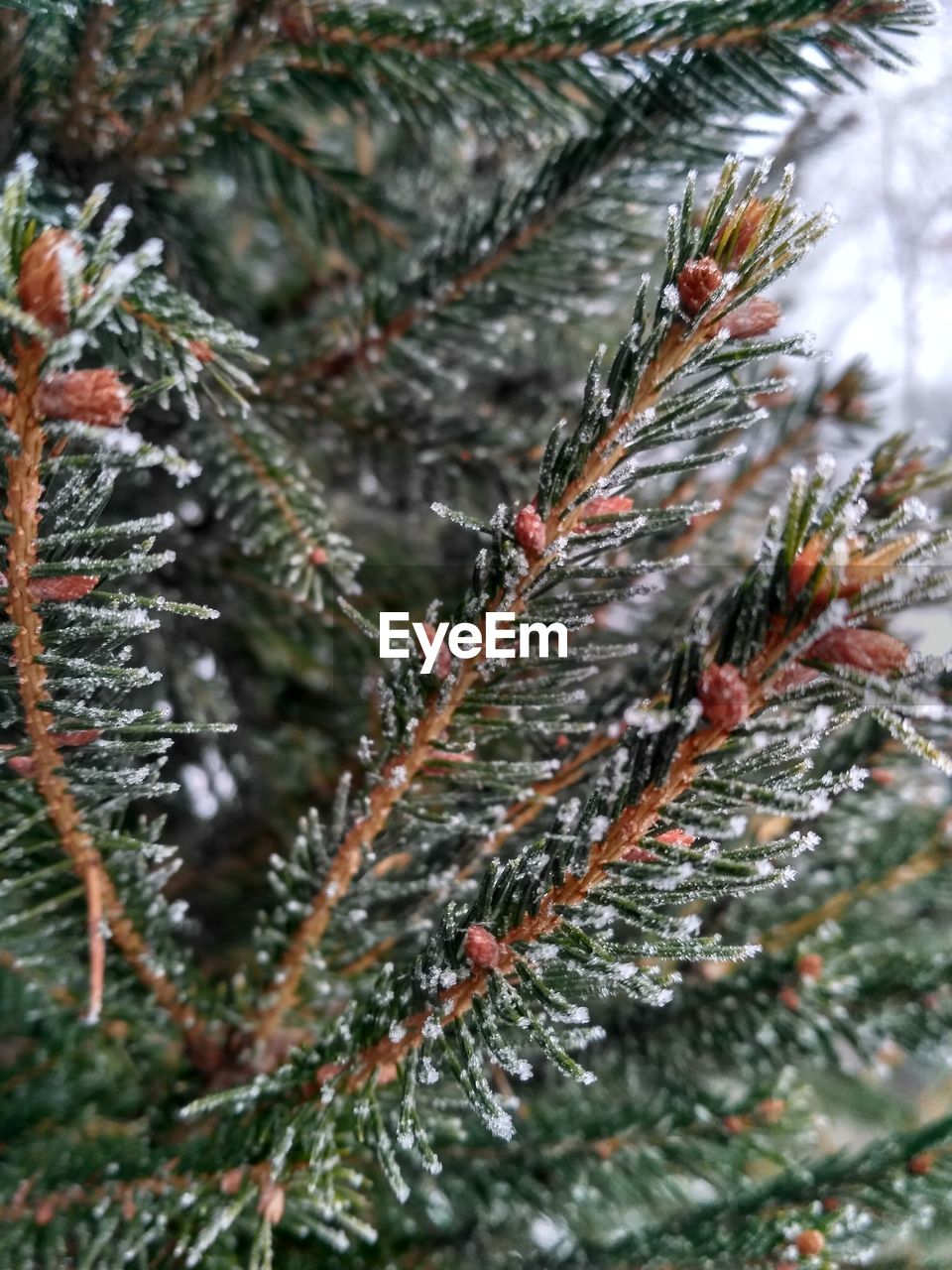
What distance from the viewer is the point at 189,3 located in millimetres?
520


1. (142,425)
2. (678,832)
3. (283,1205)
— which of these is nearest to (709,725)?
(678,832)

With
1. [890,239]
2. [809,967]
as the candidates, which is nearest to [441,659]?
[809,967]

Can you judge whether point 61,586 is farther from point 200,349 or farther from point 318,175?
point 318,175

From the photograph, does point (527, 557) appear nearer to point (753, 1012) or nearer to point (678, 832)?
point (678, 832)

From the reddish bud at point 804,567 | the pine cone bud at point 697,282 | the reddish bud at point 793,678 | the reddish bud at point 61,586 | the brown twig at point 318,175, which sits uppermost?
the brown twig at point 318,175

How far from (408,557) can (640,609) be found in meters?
0.23

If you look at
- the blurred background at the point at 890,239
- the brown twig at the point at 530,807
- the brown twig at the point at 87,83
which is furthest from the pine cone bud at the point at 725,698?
the blurred background at the point at 890,239

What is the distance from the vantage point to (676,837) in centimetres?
32

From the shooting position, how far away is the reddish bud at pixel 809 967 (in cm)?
55

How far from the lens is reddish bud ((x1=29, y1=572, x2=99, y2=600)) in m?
0.30

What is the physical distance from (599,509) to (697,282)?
8 cm

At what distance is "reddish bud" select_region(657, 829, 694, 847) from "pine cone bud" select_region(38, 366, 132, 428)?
0.22m

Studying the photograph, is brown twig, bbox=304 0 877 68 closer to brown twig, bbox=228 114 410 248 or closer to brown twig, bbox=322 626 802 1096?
brown twig, bbox=228 114 410 248

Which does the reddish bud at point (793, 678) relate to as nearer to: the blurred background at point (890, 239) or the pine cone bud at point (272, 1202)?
the pine cone bud at point (272, 1202)
